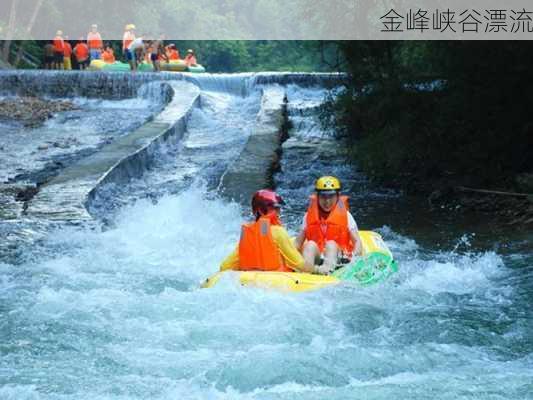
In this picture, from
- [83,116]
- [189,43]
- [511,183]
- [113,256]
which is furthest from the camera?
[189,43]

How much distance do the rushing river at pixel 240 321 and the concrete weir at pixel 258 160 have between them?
4.36 feet

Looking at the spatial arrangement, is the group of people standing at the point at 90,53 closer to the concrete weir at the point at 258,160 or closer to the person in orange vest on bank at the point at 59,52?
the person in orange vest on bank at the point at 59,52

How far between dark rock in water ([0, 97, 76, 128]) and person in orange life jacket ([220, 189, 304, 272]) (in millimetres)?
11395

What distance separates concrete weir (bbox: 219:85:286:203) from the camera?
11763mm

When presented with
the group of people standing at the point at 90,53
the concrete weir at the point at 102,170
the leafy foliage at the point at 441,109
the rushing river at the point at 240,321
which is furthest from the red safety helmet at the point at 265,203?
the group of people standing at the point at 90,53

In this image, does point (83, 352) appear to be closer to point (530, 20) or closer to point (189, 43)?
point (530, 20)

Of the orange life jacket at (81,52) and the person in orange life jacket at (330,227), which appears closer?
the person in orange life jacket at (330,227)

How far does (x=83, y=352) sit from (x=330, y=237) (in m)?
2.67

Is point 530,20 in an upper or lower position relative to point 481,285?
upper

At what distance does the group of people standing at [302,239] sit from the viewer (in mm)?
7438

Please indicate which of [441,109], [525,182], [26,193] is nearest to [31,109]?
[26,193]

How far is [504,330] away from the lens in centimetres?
660

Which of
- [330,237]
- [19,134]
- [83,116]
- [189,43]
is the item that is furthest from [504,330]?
[189,43]

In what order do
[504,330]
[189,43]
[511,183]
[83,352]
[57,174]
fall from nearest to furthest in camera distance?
[83,352] → [504,330] → [511,183] → [57,174] → [189,43]
